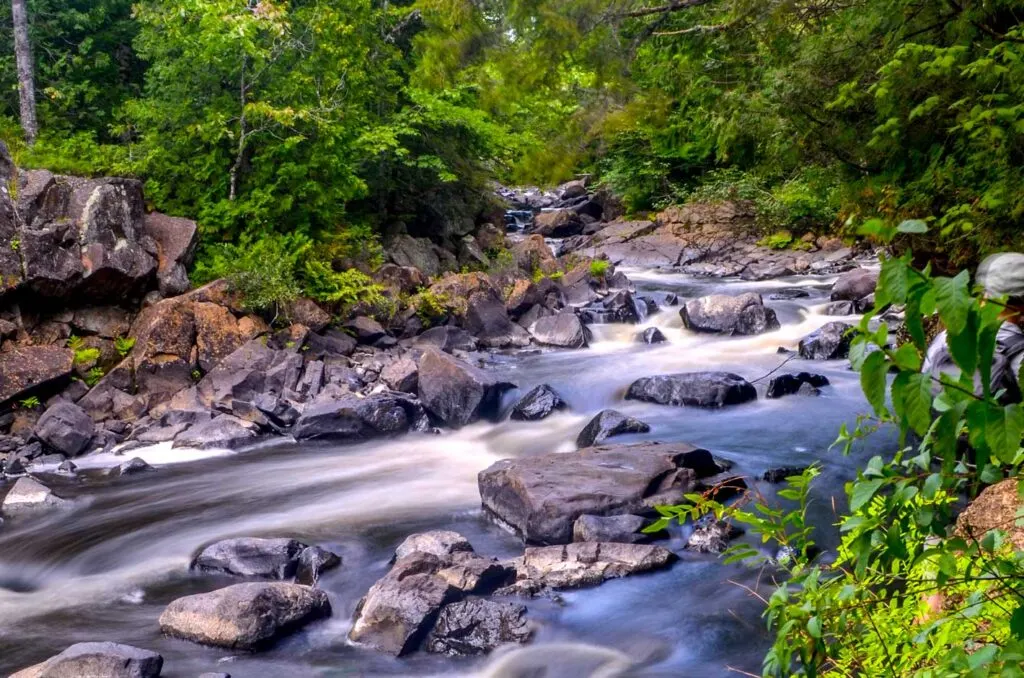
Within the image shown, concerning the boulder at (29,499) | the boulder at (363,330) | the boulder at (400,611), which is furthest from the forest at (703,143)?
the boulder at (29,499)

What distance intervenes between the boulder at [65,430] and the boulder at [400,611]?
658 cm

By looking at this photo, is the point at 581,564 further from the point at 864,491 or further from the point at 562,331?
the point at 562,331

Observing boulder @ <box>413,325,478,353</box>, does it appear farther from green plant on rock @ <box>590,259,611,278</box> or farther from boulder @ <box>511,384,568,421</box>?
green plant on rock @ <box>590,259,611,278</box>

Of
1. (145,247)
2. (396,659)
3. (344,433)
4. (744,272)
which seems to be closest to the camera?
(396,659)

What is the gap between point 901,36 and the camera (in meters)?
6.17

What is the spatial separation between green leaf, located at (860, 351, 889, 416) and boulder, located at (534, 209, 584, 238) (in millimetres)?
27466

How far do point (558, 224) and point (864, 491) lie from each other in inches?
1091

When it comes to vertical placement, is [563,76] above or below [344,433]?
above

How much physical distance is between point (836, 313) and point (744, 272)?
241 inches

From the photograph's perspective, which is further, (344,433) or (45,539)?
(344,433)

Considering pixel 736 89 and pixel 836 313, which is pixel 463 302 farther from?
pixel 736 89

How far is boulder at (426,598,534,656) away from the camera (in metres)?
5.86

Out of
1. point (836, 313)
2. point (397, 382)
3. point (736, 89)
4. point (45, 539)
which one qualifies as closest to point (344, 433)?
point (397, 382)

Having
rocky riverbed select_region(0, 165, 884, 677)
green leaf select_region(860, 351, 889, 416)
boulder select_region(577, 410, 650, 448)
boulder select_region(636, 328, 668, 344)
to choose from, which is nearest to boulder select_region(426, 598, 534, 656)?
rocky riverbed select_region(0, 165, 884, 677)
